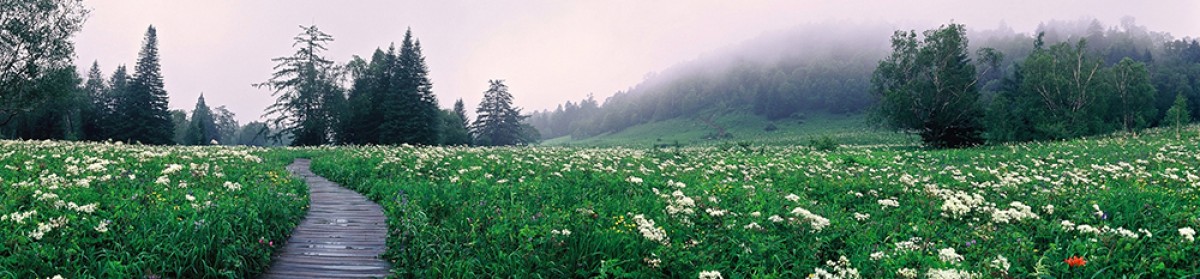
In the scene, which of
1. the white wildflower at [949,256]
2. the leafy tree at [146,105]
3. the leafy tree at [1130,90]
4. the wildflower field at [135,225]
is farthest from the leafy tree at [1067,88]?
the leafy tree at [146,105]

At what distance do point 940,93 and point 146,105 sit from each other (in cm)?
6752

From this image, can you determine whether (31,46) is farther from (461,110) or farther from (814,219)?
(461,110)

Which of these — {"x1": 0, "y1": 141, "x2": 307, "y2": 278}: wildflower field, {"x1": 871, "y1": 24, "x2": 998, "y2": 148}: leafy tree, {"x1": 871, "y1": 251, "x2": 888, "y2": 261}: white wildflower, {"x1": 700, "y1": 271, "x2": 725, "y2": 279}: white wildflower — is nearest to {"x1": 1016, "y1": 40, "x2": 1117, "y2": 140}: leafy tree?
{"x1": 871, "y1": 24, "x2": 998, "y2": 148}: leafy tree

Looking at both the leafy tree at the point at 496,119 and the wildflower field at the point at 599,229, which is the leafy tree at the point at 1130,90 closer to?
the wildflower field at the point at 599,229

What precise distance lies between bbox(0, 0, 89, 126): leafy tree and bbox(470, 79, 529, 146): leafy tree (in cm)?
4575

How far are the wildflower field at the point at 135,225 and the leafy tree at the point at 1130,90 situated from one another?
62.6 meters

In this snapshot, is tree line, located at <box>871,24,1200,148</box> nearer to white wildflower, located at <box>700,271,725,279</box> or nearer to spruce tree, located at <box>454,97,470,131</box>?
white wildflower, located at <box>700,271,725,279</box>

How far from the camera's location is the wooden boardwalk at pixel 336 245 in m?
6.15

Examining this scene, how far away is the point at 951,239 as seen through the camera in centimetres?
695

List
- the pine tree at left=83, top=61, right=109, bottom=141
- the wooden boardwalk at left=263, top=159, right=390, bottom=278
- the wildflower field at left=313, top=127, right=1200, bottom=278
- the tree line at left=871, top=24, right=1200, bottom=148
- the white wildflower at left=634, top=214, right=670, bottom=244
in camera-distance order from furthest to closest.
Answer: the pine tree at left=83, top=61, right=109, bottom=141 < the tree line at left=871, top=24, right=1200, bottom=148 < the wooden boardwalk at left=263, top=159, right=390, bottom=278 < the white wildflower at left=634, top=214, right=670, bottom=244 < the wildflower field at left=313, top=127, right=1200, bottom=278

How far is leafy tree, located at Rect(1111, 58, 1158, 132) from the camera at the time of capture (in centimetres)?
4591

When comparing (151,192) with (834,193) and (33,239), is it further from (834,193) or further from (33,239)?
(834,193)

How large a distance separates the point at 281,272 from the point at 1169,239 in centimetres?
1088

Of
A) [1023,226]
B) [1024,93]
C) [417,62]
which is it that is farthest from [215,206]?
[1024,93]
